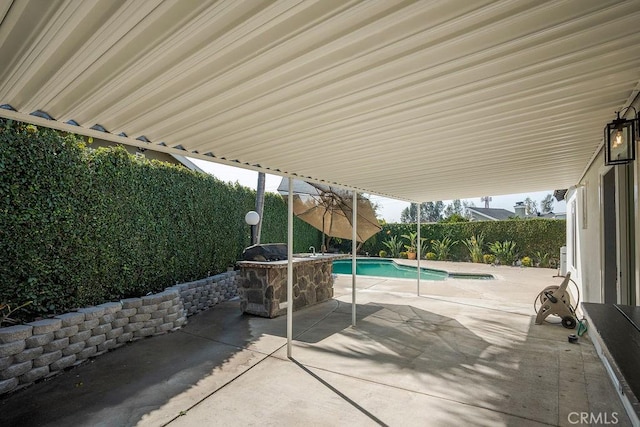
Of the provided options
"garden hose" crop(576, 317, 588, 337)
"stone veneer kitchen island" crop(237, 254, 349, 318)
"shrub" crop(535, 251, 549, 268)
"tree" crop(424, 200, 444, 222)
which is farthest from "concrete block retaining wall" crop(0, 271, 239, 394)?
"tree" crop(424, 200, 444, 222)

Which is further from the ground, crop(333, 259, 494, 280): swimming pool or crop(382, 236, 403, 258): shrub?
crop(382, 236, 403, 258): shrub

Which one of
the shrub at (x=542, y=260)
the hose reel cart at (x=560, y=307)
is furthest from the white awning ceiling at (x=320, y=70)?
the shrub at (x=542, y=260)

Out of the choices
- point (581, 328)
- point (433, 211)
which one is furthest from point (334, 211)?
point (433, 211)

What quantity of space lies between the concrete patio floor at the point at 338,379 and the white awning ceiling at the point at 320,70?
2.84 meters

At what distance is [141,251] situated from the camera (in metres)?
5.94

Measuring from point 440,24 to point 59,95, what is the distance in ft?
8.86

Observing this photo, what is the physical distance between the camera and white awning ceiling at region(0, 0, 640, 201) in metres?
1.60

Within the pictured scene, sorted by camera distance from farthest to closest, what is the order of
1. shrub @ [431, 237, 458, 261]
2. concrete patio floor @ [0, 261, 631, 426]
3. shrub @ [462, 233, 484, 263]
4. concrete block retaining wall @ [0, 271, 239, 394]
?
shrub @ [431, 237, 458, 261], shrub @ [462, 233, 484, 263], concrete block retaining wall @ [0, 271, 239, 394], concrete patio floor @ [0, 261, 631, 426]

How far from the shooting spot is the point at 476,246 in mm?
16875

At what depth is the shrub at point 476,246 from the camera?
16.8 metres

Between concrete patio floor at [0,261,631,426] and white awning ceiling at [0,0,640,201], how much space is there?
2837mm

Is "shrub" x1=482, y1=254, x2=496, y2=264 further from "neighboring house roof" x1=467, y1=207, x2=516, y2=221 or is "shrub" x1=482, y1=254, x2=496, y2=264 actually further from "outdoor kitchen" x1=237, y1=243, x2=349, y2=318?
"neighboring house roof" x1=467, y1=207, x2=516, y2=221

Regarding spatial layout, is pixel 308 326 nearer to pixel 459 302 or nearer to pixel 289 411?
pixel 289 411

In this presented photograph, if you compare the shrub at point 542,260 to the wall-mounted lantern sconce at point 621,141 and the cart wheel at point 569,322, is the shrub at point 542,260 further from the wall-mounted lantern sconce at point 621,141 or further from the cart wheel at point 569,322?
the wall-mounted lantern sconce at point 621,141
